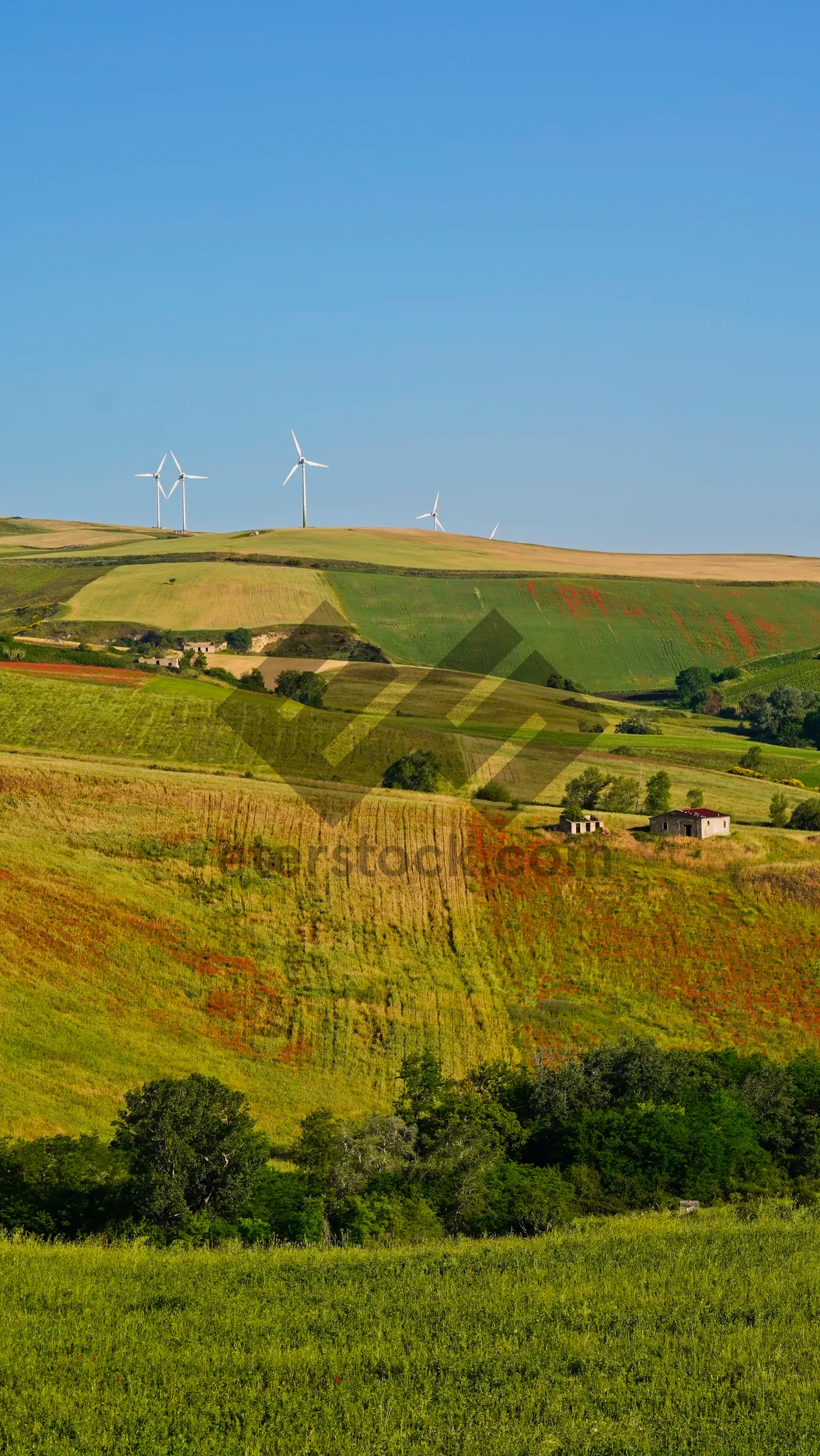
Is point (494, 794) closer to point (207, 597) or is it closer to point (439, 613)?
point (207, 597)

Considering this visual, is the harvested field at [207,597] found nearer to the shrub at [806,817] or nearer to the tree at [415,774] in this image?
the tree at [415,774]

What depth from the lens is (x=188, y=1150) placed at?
123 feet

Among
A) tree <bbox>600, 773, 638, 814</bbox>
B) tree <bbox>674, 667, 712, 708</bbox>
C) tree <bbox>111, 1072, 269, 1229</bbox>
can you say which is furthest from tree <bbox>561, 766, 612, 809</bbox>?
tree <bbox>674, 667, 712, 708</bbox>

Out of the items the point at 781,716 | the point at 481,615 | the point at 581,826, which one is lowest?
the point at 581,826

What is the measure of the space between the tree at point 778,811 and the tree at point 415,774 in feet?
67.2

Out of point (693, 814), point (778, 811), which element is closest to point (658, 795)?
point (778, 811)

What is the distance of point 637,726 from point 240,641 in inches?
2090

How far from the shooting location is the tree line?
120 ft

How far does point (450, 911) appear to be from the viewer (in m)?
69.1

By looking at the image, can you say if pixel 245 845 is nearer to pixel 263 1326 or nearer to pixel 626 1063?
pixel 626 1063

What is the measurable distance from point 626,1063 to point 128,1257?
23445 millimetres

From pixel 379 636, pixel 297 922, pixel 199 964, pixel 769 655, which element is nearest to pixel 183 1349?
pixel 199 964

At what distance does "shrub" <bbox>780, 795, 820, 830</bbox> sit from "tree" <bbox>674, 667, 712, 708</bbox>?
72356 millimetres

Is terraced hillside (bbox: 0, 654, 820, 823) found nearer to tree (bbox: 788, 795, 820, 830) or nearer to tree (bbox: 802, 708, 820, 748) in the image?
tree (bbox: 788, 795, 820, 830)
